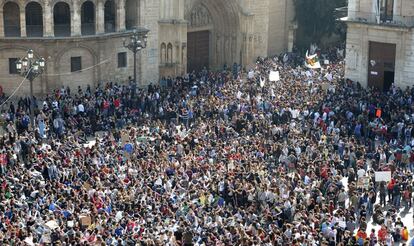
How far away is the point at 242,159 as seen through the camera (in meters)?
34.1

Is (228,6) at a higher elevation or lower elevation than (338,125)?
higher

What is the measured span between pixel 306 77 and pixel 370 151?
1407 centimetres

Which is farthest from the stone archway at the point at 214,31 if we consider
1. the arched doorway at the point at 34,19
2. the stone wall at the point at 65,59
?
the arched doorway at the point at 34,19

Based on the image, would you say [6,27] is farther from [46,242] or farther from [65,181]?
[46,242]

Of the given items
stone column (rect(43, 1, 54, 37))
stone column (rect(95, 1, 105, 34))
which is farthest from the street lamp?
stone column (rect(43, 1, 54, 37))

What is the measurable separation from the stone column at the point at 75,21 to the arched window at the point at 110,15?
10.4 feet

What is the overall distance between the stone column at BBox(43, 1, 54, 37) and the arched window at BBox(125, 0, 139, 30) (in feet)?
20.2

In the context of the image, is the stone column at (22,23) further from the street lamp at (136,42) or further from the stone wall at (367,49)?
the stone wall at (367,49)

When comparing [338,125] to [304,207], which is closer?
[304,207]

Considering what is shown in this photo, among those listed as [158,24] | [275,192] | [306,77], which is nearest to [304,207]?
[275,192]

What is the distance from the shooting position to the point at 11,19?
47719 millimetres

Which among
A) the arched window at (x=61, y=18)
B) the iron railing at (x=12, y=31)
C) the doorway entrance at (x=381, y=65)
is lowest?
the doorway entrance at (x=381, y=65)

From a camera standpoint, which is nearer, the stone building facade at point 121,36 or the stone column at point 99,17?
the stone building facade at point 121,36

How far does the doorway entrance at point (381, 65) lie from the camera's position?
47.8 metres
